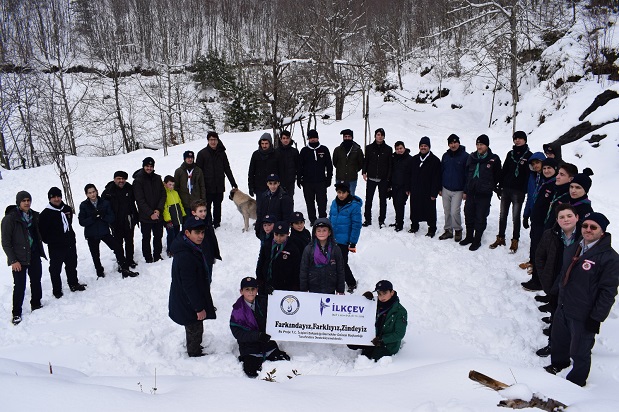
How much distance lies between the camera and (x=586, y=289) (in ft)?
13.7

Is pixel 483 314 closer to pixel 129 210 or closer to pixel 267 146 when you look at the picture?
pixel 267 146

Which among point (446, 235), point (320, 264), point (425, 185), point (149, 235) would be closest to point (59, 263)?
point (149, 235)

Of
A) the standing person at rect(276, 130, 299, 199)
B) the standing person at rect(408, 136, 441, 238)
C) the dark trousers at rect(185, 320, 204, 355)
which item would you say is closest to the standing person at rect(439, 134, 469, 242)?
the standing person at rect(408, 136, 441, 238)

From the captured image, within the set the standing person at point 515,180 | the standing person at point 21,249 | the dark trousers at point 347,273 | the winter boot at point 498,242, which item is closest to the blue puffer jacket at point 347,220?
the dark trousers at point 347,273

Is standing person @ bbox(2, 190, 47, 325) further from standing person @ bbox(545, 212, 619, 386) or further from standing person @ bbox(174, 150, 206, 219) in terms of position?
standing person @ bbox(545, 212, 619, 386)

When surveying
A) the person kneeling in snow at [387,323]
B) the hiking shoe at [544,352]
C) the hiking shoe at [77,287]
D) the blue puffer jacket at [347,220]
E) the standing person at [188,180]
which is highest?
the standing person at [188,180]

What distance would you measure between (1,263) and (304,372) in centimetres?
798

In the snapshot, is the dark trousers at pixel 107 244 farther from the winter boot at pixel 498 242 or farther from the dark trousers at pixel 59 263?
the winter boot at pixel 498 242

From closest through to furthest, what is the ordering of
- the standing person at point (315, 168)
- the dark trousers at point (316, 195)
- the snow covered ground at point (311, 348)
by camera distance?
the snow covered ground at point (311, 348), the standing person at point (315, 168), the dark trousers at point (316, 195)

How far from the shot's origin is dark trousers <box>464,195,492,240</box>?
25.2ft

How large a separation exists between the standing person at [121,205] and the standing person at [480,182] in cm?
659

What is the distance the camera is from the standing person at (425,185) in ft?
27.2

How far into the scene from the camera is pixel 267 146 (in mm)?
8578

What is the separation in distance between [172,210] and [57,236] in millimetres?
2094
